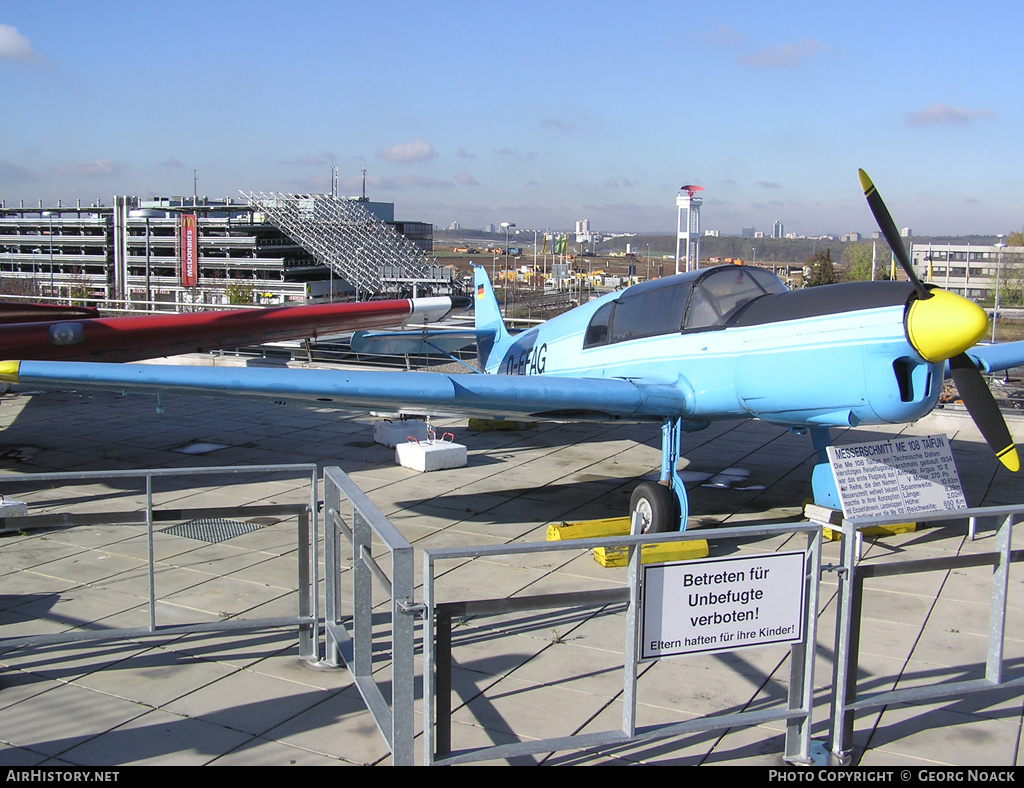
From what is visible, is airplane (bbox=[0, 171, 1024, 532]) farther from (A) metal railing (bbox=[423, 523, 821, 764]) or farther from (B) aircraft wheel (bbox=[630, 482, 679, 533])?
(A) metal railing (bbox=[423, 523, 821, 764])

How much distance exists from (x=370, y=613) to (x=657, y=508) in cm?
433

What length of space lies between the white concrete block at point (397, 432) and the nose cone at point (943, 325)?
310 inches

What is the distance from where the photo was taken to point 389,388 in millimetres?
8391

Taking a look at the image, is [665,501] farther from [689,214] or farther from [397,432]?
[689,214]

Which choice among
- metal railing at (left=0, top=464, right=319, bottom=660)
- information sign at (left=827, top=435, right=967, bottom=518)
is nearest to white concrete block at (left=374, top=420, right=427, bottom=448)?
information sign at (left=827, top=435, right=967, bottom=518)

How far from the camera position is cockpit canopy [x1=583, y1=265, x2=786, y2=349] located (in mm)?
8797

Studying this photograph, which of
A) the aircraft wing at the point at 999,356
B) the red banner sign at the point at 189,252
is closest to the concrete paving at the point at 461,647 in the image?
the aircraft wing at the point at 999,356

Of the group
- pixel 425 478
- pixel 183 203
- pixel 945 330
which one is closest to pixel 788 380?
pixel 945 330

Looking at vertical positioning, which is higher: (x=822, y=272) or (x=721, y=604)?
(x=822, y=272)

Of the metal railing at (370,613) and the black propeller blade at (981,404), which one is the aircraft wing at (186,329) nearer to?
the metal railing at (370,613)

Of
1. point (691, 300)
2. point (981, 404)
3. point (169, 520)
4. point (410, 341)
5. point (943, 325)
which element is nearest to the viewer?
point (169, 520)

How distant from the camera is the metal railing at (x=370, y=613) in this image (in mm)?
3697

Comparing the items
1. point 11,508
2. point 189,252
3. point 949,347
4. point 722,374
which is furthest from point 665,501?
point 189,252

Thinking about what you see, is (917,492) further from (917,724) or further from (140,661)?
(140,661)
